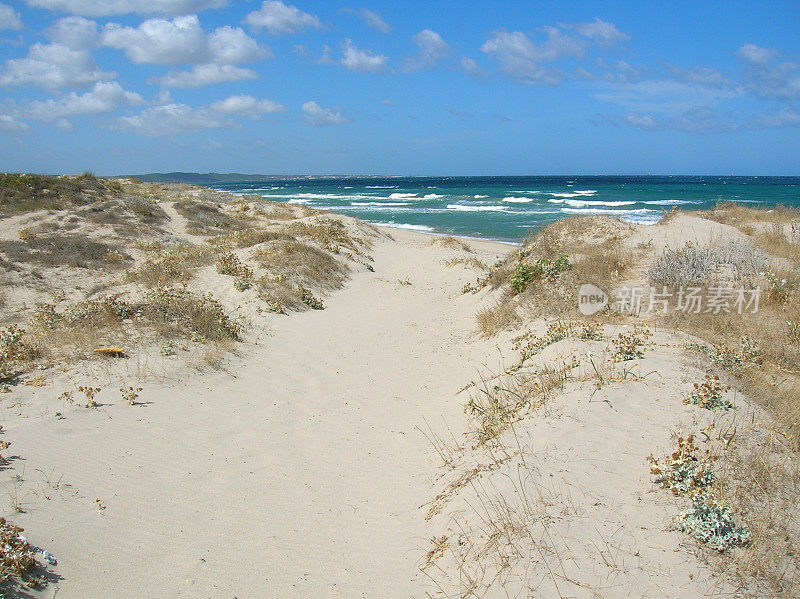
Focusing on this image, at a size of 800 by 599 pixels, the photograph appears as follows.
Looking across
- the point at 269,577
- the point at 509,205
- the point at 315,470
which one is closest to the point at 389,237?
the point at 315,470

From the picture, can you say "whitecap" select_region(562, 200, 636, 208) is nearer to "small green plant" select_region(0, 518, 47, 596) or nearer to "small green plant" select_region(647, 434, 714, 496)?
"small green plant" select_region(647, 434, 714, 496)

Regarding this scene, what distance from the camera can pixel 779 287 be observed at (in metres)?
8.58

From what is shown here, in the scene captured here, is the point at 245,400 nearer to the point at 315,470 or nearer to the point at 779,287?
the point at 315,470

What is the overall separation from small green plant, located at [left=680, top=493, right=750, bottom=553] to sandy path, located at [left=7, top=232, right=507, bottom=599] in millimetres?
2091

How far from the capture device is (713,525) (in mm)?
3639

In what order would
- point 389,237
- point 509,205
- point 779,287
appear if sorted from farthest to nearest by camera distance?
1. point 509,205
2. point 389,237
3. point 779,287

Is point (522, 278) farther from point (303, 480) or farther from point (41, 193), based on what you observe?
point (41, 193)

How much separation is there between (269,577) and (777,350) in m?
6.77

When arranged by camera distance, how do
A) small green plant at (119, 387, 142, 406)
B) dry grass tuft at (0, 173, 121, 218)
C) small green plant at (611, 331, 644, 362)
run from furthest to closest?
dry grass tuft at (0, 173, 121, 218) < small green plant at (119, 387, 142, 406) < small green plant at (611, 331, 644, 362)

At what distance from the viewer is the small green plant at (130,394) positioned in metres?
6.91

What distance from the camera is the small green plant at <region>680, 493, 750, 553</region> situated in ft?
11.7

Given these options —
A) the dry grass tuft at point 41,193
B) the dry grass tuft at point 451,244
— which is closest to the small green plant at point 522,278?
the dry grass tuft at point 451,244

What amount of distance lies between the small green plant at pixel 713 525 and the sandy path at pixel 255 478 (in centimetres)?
209

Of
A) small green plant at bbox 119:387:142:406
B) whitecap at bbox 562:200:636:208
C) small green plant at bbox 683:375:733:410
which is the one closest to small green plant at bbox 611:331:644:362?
small green plant at bbox 683:375:733:410
